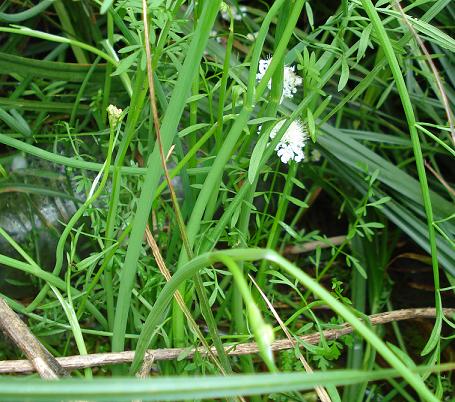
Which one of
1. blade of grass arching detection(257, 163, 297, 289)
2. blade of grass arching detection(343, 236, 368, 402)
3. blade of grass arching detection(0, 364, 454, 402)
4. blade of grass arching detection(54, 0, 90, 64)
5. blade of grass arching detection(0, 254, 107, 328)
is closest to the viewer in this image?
blade of grass arching detection(0, 364, 454, 402)

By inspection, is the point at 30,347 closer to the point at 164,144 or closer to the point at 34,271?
the point at 34,271

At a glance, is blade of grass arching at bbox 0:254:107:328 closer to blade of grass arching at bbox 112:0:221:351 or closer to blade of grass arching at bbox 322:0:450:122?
blade of grass arching at bbox 112:0:221:351

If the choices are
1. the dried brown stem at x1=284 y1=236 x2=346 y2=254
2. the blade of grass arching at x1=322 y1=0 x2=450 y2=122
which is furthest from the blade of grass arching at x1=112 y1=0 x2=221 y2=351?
the dried brown stem at x1=284 y1=236 x2=346 y2=254

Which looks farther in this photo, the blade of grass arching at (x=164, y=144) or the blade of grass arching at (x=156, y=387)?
the blade of grass arching at (x=164, y=144)

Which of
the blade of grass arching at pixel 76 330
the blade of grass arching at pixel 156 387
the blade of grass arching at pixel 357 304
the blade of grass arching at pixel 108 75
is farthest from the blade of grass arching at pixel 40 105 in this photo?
the blade of grass arching at pixel 156 387

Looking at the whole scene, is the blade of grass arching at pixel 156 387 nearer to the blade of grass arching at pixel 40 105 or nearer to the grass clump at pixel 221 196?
the grass clump at pixel 221 196

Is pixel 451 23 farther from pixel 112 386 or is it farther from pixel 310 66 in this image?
pixel 112 386
